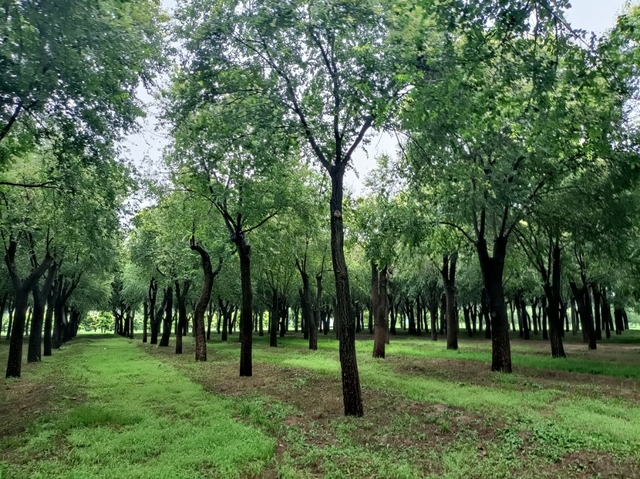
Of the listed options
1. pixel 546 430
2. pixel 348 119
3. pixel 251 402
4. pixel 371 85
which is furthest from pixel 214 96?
pixel 546 430

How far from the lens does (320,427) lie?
24.7 ft

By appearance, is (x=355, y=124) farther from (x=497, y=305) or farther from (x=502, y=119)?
(x=497, y=305)

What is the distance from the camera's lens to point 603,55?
5863 mm

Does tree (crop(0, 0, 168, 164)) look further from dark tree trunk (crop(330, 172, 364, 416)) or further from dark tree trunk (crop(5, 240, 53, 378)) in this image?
dark tree trunk (crop(5, 240, 53, 378))

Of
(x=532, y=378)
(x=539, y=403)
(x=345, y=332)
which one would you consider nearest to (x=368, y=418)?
(x=345, y=332)

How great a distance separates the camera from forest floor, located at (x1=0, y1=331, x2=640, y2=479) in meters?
5.56

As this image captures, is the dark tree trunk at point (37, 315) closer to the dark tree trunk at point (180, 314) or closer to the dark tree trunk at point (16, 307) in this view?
the dark tree trunk at point (16, 307)

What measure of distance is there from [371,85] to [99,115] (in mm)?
6180

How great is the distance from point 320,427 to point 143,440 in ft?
10.3

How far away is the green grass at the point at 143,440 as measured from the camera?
541 centimetres

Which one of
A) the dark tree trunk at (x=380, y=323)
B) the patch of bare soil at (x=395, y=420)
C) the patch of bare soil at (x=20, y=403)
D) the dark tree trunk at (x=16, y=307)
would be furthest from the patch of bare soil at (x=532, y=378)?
the dark tree trunk at (x=16, y=307)

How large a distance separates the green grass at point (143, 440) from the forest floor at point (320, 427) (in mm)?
28

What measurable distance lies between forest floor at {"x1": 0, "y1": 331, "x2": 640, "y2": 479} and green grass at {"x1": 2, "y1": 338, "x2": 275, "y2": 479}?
1.1 inches

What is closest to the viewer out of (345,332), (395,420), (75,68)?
(75,68)
